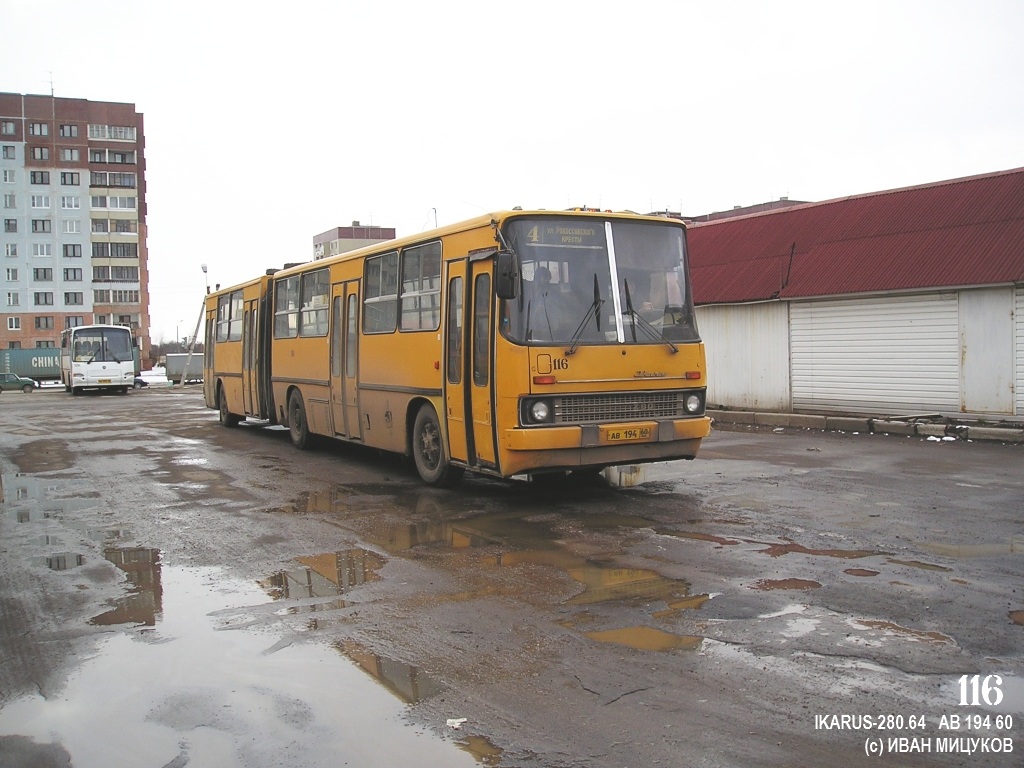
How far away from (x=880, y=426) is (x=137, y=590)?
14.5 metres

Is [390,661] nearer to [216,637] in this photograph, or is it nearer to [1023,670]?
[216,637]

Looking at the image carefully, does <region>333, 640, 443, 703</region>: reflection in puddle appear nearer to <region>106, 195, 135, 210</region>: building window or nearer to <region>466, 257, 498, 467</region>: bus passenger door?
<region>466, 257, 498, 467</region>: bus passenger door

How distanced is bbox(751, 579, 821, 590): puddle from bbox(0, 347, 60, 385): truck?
7450 centimetres

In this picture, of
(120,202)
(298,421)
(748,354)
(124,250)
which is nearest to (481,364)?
(298,421)

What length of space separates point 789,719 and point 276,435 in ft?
55.7

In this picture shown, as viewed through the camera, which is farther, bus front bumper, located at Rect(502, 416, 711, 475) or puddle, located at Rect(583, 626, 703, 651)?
bus front bumper, located at Rect(502, 416, 711, 475)

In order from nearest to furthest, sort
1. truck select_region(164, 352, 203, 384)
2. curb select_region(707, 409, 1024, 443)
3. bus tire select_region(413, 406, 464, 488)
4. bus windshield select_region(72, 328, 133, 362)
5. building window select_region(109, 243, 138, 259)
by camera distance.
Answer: bus tire select_region(413, 406, 464, 488) → curb select_region(707, 409, 1024, 443) → bus windshield select_region(72, 328, 133, 362) → truck select_region(164, 352, 203, 384) → building window select_region(109, 243, 138, 259)

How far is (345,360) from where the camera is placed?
1427cm

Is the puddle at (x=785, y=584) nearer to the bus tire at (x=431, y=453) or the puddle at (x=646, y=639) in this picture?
the puddle at (x=646, y=639)

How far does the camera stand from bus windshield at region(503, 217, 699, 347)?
386 inches

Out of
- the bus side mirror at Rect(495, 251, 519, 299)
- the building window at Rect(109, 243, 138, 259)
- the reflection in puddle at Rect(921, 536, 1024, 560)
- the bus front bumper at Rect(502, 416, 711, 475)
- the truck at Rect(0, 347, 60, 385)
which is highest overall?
the building window at Rect(109, 243, 138, 259)

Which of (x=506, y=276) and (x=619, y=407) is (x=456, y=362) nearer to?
(x=506, y=276)

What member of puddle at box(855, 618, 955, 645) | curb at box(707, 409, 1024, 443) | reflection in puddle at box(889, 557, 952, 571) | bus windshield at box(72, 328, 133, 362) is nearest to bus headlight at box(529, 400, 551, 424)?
reflection in puddle at box(889, 557, 952, 571)

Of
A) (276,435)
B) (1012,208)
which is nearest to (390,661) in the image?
(276,435)
